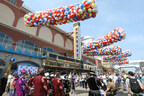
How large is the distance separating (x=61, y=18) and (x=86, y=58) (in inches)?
956

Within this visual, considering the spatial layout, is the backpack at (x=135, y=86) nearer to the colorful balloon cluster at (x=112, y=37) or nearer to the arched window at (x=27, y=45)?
the colorful balloon cluster at (x=112, y=37)

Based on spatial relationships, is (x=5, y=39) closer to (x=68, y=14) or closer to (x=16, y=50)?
(x=16, y=50)

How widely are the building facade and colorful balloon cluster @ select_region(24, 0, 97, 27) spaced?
4.33 m

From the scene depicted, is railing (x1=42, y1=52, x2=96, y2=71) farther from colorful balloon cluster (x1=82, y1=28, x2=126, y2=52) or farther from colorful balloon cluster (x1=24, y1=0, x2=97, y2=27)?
colorful balloon cluster (x1=82, y1=28, x2=126, y2=52)

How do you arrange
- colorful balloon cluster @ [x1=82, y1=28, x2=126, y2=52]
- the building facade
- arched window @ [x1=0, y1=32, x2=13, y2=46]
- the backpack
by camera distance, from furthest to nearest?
colorful balloon cluster @ [x1=82, y1=28, x2=126, y2=52]
arched window @ [x1=0, y1=32, x2=13, y2=46]
the building facade
the backpack

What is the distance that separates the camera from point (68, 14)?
12.2 meters

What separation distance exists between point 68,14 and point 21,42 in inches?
374

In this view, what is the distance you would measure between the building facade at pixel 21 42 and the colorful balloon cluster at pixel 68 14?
4329mm

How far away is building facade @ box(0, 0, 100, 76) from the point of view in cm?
1127

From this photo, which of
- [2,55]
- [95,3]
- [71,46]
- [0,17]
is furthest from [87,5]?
[71,46]

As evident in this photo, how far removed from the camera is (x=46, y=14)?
12820 millimetres

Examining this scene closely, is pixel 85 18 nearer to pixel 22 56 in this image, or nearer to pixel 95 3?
pixel 95 3

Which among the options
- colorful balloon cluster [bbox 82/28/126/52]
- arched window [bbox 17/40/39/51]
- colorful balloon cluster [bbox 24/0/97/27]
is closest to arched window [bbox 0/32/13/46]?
arched window [bbox 17/40/39/51]

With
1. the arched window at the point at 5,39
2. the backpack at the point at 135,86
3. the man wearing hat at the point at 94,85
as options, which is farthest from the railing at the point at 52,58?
the backpack at the point at 135,86
